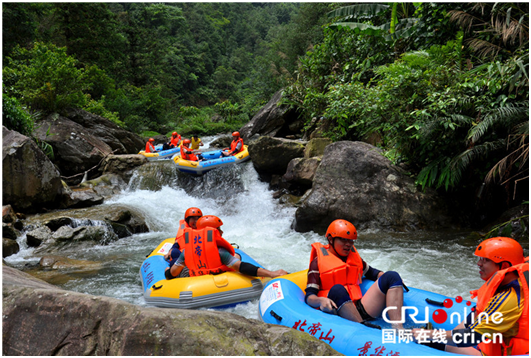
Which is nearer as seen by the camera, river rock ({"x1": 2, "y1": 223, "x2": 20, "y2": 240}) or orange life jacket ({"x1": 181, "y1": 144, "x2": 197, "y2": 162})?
river rock ({"x1": 2, "y1": 223, "x2": 20, "y2": 240})

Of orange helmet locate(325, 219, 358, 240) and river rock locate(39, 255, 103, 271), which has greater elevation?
orange helmet locate(325, 219, 358, 240)

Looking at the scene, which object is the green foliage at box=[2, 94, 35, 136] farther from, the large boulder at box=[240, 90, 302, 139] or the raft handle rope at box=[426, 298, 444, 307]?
the raft handle rope at box=[426, 298, 444, 307]

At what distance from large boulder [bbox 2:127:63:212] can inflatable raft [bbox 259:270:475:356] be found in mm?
7363

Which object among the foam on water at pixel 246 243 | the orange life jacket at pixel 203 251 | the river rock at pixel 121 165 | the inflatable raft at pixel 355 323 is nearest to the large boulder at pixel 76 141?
the river rock at pixel 121 165

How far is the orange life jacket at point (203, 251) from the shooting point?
4191 millimetres

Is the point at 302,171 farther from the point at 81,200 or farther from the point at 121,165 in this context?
the point at 121,165

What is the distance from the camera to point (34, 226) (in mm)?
7398

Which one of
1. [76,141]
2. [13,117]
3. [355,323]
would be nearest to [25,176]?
[13,117]

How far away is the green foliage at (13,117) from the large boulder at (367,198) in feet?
27.3

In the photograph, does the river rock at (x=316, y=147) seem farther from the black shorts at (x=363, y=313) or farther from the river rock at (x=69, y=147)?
the river rock at (x=69, y=147)

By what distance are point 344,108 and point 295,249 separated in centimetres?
418

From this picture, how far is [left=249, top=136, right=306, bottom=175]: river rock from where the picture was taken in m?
10.7

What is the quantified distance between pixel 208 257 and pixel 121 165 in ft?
30.9

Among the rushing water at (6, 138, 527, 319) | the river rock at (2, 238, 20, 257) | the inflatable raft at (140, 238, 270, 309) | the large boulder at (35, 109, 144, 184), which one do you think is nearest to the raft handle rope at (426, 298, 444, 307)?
the rushing water at (6, 138, 527, 319)
